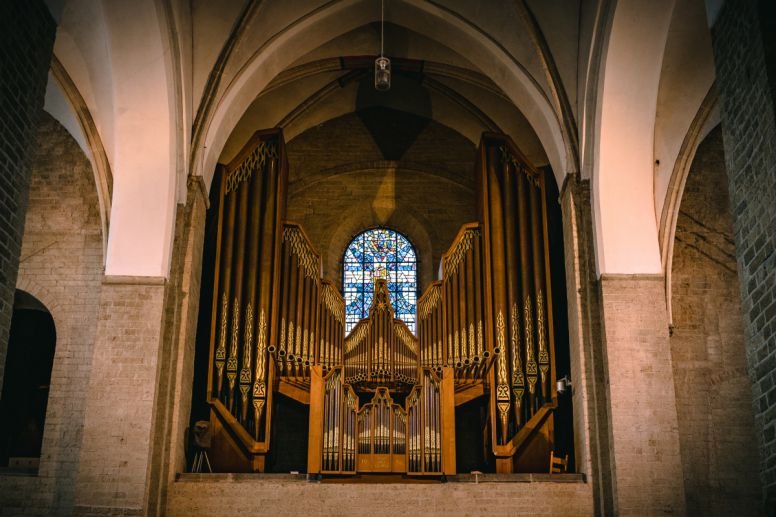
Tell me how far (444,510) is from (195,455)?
11.2 feet

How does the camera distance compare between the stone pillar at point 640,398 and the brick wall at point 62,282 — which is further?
the brick wall at point 62,282

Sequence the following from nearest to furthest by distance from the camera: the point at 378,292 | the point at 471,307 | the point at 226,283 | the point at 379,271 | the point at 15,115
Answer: the point at 15,115
the point at 226,283
the point at 471,307
the point at 378,292
the point at 379,271

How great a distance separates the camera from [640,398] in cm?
1179

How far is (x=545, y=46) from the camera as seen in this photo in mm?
13742

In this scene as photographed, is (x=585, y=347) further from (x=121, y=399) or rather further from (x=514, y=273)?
(x=121, y=399)

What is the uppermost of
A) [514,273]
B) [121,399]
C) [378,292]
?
[514,273]

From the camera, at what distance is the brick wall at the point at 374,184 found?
1770cm

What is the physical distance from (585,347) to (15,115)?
7582mm

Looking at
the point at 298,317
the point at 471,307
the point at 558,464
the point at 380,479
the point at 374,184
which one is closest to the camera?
the point at 380,479

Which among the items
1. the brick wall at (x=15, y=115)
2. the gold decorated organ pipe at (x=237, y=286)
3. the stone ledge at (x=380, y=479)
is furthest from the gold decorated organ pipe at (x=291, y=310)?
the brick wall at (x=15, y=115)

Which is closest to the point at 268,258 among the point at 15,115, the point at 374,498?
the point at 374,498

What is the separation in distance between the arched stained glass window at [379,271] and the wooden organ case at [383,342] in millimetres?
2359

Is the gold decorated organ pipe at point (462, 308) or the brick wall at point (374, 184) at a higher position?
the brick wall at point (374, 184)

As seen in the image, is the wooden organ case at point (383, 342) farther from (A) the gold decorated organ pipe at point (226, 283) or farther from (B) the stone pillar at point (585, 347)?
(B) the stone pillar at point (585, 347)
